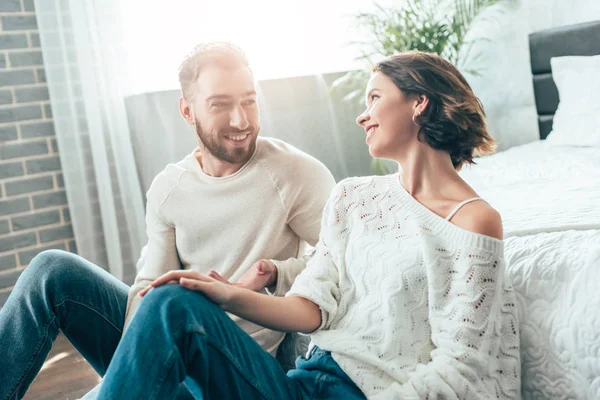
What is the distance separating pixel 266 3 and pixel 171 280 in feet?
9.52

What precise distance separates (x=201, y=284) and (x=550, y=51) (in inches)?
110

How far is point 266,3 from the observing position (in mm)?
3928

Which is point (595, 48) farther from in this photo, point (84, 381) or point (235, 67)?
point (84, 381)

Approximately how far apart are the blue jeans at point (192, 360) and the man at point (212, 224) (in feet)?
1.13

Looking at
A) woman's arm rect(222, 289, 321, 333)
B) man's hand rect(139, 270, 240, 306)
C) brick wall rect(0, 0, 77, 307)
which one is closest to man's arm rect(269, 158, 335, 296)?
woman's arm rect(222, 289, 321, 333)

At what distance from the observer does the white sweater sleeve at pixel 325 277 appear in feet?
4.65

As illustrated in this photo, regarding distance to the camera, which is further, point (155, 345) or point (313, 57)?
point (313, 57)

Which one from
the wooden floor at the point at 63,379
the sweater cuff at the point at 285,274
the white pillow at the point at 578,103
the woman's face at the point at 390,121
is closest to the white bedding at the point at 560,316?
the woman's face at the point at 390,121

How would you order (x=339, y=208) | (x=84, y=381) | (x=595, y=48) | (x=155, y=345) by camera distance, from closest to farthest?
(x=155, y=345) → (x=339, y=208) → (x=84, y=381) → (x=595, y=48)

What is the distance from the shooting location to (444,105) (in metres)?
1.39

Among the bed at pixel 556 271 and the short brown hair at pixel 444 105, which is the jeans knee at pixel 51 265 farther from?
the bed at pixel 556 271

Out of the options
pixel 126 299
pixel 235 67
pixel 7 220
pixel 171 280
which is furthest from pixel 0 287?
pixel 171 280

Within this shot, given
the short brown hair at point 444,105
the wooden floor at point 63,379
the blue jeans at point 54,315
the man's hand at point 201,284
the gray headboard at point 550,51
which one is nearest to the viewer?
the man's hand at point 201,284

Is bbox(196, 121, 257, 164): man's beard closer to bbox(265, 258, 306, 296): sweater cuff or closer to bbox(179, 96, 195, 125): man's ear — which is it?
bbox(179, 96, 195, 125): man's ear
